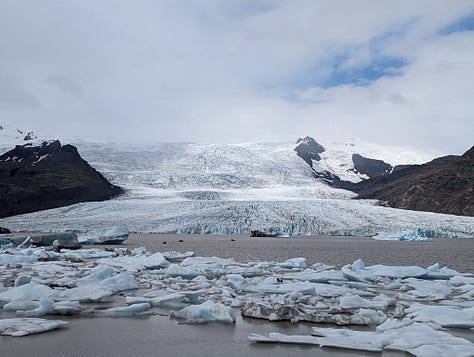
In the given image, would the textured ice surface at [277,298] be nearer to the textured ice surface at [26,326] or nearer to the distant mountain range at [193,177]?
the textured ice surface at [26,326]

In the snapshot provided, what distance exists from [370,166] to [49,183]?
55.3 metres

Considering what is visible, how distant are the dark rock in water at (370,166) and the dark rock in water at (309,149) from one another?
6.61 meters

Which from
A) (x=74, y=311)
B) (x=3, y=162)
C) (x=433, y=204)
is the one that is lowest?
(x=74, y=311)

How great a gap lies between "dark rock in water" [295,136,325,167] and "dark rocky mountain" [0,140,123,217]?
3637 cm

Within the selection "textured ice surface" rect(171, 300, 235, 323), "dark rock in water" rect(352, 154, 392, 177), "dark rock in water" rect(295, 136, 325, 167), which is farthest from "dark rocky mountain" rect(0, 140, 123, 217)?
"dark rock in water" rect(352, 154, 392, 177)

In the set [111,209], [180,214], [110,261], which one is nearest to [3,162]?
[111,209]

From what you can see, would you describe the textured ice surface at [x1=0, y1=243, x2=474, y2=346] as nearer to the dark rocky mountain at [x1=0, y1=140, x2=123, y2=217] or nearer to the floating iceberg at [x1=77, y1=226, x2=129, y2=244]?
the floating iceberg at [x1=77, y1=226, x2=129, y2=244]

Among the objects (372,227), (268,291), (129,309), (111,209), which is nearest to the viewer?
(129,309)

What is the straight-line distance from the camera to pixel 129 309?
607 cm

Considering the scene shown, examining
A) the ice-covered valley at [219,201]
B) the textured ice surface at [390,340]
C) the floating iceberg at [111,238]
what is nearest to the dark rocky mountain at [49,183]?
the ice-covered valley at [219,201]

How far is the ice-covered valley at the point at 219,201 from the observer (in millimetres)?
29859

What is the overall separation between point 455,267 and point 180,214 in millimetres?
20289

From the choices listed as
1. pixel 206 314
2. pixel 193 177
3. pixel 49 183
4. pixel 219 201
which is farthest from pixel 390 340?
pixel 49 183

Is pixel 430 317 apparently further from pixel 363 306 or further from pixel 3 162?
pixel 3 162
